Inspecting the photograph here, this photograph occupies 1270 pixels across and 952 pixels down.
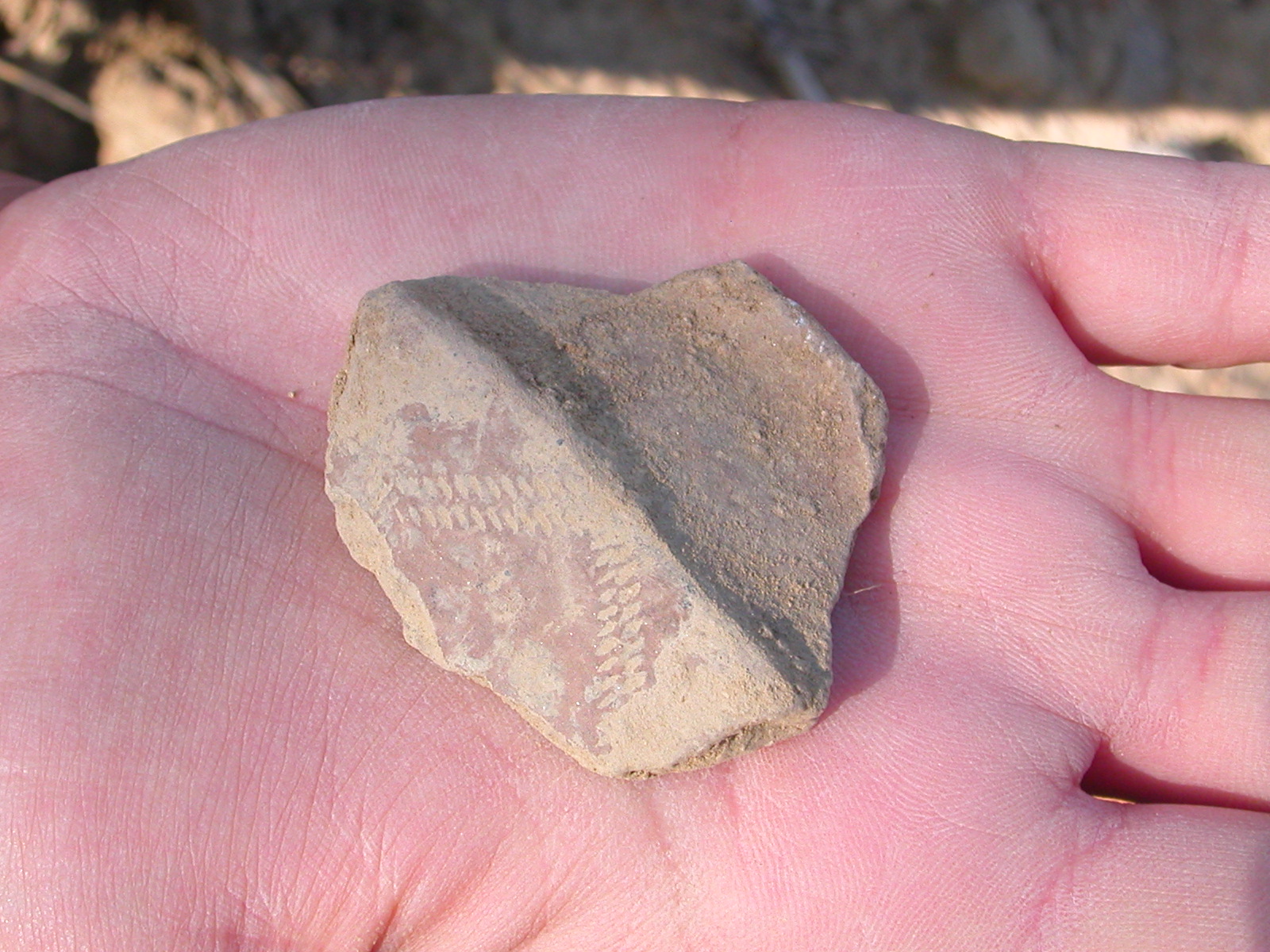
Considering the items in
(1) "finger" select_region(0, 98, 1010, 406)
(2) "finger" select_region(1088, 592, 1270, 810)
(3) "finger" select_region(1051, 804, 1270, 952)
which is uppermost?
(1) "finger" select_region(0, 98, 1010, 406)

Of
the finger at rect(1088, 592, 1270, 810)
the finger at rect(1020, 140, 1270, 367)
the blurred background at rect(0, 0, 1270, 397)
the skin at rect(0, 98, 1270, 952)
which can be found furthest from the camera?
the blurred background at rect(0, 0, 1270, 397)

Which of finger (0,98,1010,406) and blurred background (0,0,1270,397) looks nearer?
finger (0,98,1010,406)

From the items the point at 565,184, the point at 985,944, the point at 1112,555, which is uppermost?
the point at 565,184

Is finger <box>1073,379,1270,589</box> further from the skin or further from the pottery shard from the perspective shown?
the pottery shard

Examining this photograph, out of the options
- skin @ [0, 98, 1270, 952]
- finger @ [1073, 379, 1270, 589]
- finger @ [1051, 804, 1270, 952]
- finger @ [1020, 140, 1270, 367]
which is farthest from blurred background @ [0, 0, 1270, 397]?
finger @ [1051, 804, 1270, 952]

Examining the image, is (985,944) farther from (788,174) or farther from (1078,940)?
(788,174)

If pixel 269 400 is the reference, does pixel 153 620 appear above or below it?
below

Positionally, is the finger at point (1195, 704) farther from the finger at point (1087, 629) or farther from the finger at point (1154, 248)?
the finger at point (1154, 248)

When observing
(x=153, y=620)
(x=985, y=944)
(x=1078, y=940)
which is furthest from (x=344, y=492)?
(x=1078, y=940)
